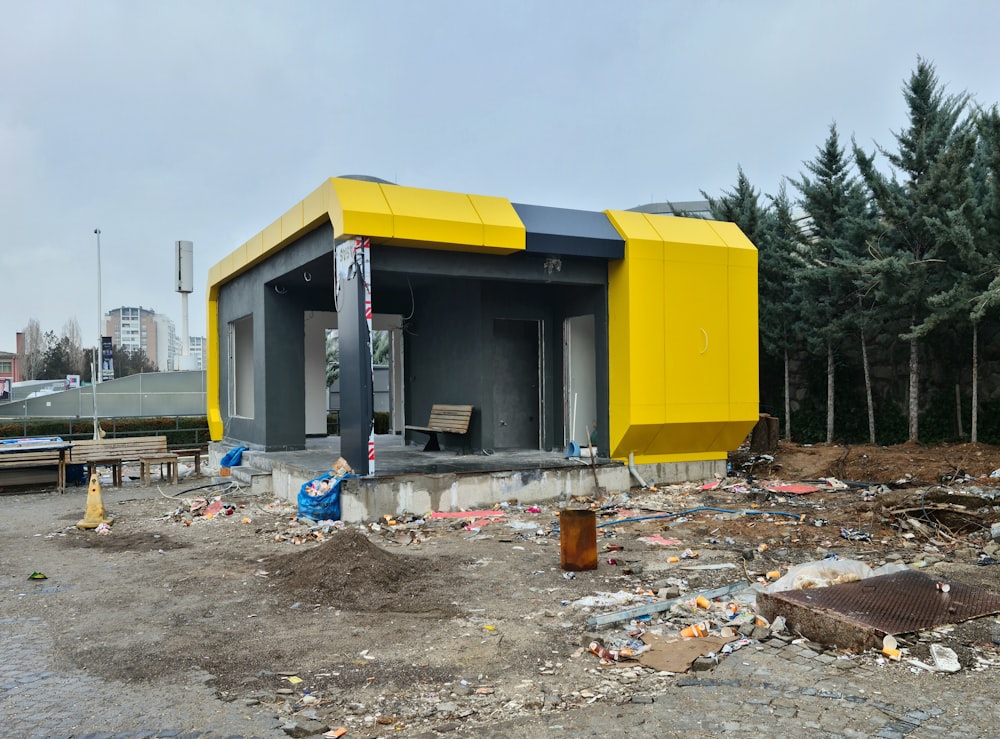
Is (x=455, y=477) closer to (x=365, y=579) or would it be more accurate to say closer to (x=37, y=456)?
(x=365, y=579)

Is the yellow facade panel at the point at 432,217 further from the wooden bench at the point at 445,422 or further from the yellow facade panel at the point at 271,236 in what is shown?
the wooden bench at the point at 445,422

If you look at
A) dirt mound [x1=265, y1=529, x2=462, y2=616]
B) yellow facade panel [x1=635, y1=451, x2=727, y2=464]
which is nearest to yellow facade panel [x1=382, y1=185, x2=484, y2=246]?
yellow facade panel [x1=635, y1=451, x2=727, y2=464]

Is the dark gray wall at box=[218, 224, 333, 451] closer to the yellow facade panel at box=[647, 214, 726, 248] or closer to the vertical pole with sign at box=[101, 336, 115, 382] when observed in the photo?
the yellow facade panel at box=[647, 214, 726, 248]

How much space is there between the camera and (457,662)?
507 cm

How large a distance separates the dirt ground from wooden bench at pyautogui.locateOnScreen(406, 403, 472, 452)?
8.93 ft

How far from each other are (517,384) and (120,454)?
814 cm

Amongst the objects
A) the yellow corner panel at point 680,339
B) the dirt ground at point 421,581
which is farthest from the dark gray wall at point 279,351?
the yellow corner panel at point 680,339

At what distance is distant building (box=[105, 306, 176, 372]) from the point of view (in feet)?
381

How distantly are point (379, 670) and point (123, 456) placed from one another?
498 inches

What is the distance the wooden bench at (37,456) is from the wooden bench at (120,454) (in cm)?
→ 41

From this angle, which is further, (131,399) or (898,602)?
(131,399)

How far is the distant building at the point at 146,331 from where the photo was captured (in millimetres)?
116188

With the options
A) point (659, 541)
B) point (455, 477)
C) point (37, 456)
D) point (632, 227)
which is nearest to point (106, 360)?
point (37, 456)

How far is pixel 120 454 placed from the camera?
15.6m
